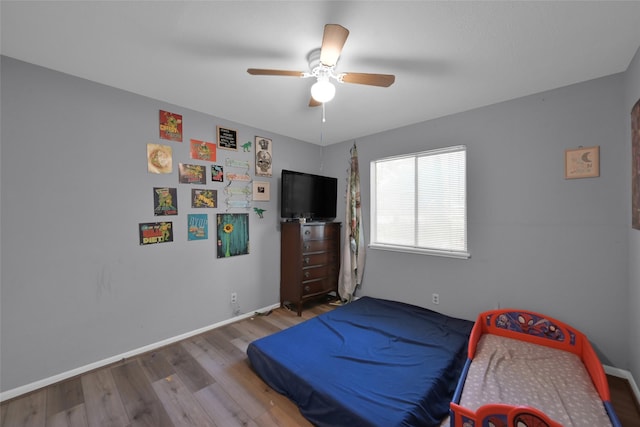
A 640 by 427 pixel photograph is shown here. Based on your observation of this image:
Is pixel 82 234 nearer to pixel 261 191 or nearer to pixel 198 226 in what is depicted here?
pixel 198 226

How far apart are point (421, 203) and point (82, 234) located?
3366 mm

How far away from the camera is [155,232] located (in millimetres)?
2438

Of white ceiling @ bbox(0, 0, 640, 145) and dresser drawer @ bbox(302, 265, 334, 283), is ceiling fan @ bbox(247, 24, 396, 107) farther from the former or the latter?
dresser drawer @ bbox(302, 265, 334, 283)

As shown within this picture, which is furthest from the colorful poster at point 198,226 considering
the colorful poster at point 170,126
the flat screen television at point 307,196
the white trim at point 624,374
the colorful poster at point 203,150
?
the white trim at point 624,374

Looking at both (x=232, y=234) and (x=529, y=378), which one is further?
(x=232, y=234)

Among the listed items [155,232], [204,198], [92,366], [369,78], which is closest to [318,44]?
[369,78]

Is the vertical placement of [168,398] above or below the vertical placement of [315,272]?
below

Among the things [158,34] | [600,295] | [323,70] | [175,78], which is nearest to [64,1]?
[158,34]

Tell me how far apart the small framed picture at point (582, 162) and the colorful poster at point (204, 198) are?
3.42 m

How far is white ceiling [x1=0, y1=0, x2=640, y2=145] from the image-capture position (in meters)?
1.38

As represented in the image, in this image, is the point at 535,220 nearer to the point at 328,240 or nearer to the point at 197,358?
the point at 328,240

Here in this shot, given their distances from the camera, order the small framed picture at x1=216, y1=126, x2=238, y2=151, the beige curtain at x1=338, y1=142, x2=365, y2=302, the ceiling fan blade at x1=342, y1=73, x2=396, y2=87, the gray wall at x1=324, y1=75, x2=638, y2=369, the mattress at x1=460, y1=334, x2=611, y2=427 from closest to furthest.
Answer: the mattress at x1=460, y1=334, x2=611, y2=427, the ceiling fan blade at x1=342, y1=73, x2=396, y2=87, the gray wall at x1=324, y1=75, x2=638, y2=369, the small framed picture at x1=216, y1=126, x2=238, y2=151, the beige curtain at x1=338, y1=142, x2=365, y2=302

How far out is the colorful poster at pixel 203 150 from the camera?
2.69 m

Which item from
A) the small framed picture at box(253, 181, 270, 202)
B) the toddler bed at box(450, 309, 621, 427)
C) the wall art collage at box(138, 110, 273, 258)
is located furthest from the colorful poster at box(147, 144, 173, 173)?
the toddler bed at box(450, 309, 621, 427)
